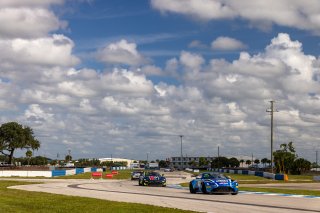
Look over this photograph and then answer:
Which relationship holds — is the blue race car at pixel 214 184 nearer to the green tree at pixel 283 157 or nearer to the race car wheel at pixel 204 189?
the race car wheel at pixel 204 189

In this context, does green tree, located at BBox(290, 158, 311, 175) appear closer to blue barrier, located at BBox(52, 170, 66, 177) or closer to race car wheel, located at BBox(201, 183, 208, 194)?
blue barrier, located at BBox(52, 170, 66, 177)

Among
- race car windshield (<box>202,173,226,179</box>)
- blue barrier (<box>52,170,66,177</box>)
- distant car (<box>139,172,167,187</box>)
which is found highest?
race car windshield (<box>202,173,226,179</box>)

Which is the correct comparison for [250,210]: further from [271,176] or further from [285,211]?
[271,176]

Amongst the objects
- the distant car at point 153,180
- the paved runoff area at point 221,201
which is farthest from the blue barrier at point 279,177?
the paved runoff area at point 221,201

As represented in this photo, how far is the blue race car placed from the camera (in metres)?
26.7

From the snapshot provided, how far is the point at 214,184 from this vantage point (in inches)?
1063

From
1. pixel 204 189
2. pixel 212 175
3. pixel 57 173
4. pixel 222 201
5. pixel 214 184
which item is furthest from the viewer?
pixel 57 173

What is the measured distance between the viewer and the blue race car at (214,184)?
87.6 feet

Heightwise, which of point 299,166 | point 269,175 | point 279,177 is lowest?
point 279,177

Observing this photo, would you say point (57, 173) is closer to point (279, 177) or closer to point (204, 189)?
point (279, 177)

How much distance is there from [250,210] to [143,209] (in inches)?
131

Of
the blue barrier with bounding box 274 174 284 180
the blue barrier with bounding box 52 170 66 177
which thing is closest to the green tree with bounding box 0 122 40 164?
the blue barrier with bounding box 52 170 66 177

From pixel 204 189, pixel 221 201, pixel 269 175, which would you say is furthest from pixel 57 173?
pixel 221 201

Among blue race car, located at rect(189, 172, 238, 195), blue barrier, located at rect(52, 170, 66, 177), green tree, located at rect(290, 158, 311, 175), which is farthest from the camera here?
green tree, located at rect(290, 158, 311, 175)
